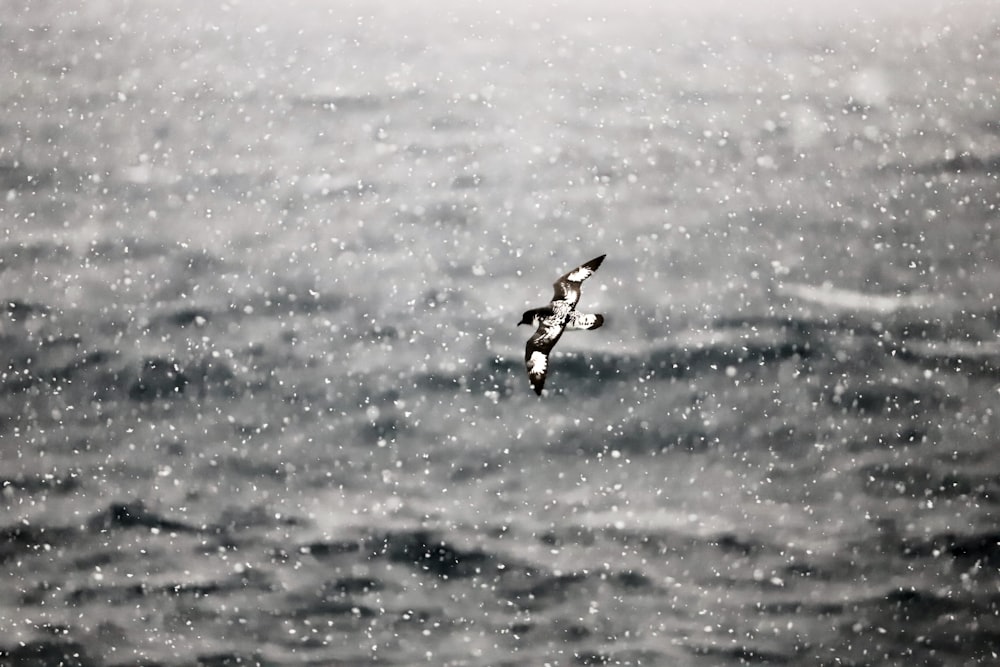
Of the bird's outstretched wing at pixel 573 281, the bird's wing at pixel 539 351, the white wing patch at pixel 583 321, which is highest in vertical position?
the bird's outstretched wing at pixel 573 281

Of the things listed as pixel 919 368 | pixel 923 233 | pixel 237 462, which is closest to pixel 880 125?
pixel 923 233

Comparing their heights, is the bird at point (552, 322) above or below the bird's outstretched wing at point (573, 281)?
below

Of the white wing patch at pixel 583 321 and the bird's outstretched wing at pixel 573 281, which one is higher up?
the bird's outstretched wing at pixel 573 281

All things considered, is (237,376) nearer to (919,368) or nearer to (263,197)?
(263,197)

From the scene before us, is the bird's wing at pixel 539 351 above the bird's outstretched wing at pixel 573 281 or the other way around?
the other way around
